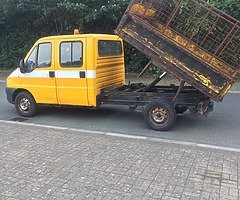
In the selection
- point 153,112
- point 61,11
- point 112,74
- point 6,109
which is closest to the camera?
point 153,112

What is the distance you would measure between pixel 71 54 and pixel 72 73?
42 cm

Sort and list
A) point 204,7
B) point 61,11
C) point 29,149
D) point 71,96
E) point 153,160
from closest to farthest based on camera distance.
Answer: point 153,160, point 29,149, point 204,7, point 71,96, point 61,11

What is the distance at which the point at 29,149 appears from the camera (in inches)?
215

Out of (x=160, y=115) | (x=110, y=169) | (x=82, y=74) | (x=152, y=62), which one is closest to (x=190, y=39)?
(x=152, y=62)

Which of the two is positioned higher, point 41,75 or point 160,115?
point 41,75

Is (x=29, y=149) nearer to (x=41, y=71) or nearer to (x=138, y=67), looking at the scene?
(x=41, y=71)

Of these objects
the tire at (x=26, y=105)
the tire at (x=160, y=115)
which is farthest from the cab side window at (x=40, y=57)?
the tire at (x=160, y=115)

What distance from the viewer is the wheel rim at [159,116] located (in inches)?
255

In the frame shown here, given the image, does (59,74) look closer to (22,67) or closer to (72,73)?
(72,73)

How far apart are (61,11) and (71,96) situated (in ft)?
27.1

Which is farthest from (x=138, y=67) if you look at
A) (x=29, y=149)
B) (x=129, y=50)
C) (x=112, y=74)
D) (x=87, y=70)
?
(x=29, y=149)

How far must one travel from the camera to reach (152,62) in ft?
20.9

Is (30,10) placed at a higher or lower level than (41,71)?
higher

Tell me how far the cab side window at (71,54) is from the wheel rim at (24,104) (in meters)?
1.45
